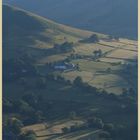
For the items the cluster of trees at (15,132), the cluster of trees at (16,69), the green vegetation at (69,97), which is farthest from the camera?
the cluster of trees at (16,69)

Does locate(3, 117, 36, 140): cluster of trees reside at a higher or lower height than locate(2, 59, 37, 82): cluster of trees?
lower

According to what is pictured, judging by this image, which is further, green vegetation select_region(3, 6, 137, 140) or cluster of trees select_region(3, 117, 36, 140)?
green vegetation select_region(3, 6, 137, 140)

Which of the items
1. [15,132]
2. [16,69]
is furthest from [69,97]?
[16,69]

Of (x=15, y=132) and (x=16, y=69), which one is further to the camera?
(x=16, y=69)

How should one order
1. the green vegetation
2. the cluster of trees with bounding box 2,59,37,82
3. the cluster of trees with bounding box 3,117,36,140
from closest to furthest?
the cluster of trees with bounding box 3,117,36,140 → the green vegetation → the cluster of trees with bounding box 2,59,37,82

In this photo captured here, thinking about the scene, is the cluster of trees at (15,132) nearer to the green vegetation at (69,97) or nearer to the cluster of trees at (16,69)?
the green vegetation at (69,97)

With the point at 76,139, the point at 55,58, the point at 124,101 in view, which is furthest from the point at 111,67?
the point at 76,139

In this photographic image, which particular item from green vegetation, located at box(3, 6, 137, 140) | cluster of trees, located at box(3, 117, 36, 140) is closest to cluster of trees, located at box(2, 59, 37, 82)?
green vegetation, located at box(3, 6, 137, 140)

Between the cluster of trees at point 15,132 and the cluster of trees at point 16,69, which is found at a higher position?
the cluster of trees at point 16,69

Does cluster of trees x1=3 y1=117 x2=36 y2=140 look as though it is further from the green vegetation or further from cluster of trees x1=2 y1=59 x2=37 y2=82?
cluster of trees x1=2 y1=59 x2=37 y2=82

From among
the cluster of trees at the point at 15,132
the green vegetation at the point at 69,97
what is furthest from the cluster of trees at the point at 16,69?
the cluster of trees at the point at 15,132

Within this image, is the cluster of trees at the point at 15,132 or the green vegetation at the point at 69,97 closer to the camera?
the cluster of trees at the point at 15,132

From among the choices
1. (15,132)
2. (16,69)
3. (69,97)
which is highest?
(16,69)

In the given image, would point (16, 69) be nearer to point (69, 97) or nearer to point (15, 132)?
point (69, 97)
